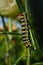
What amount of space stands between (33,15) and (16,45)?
0.63 m

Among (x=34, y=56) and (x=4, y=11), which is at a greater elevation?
(x=4, y=11)

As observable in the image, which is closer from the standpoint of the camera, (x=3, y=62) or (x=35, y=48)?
(x=35, y=48)

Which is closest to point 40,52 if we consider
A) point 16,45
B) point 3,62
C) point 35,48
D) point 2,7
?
point 35,48

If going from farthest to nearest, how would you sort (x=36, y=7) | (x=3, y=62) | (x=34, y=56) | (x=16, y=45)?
(x=16, y=45) → (x=3, y=62) → (x=34, y=56) → (x=36, y=7)

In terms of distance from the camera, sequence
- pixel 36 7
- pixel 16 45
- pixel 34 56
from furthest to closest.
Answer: pixel 16 45 → pixel 34 56 → pixel 36 7

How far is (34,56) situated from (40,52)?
10 cm

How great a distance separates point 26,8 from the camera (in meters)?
0.59

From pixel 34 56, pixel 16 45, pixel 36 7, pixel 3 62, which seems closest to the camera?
pixel 36 7

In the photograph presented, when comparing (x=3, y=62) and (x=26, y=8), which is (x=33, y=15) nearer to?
(x=26, y=8)

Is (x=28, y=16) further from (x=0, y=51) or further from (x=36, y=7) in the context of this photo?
(x=0, y=51)

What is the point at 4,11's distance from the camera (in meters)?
0.73

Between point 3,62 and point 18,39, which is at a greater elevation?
point 18,39

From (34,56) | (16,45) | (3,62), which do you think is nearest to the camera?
(34,56)

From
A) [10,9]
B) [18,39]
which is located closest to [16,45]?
[18,39]
